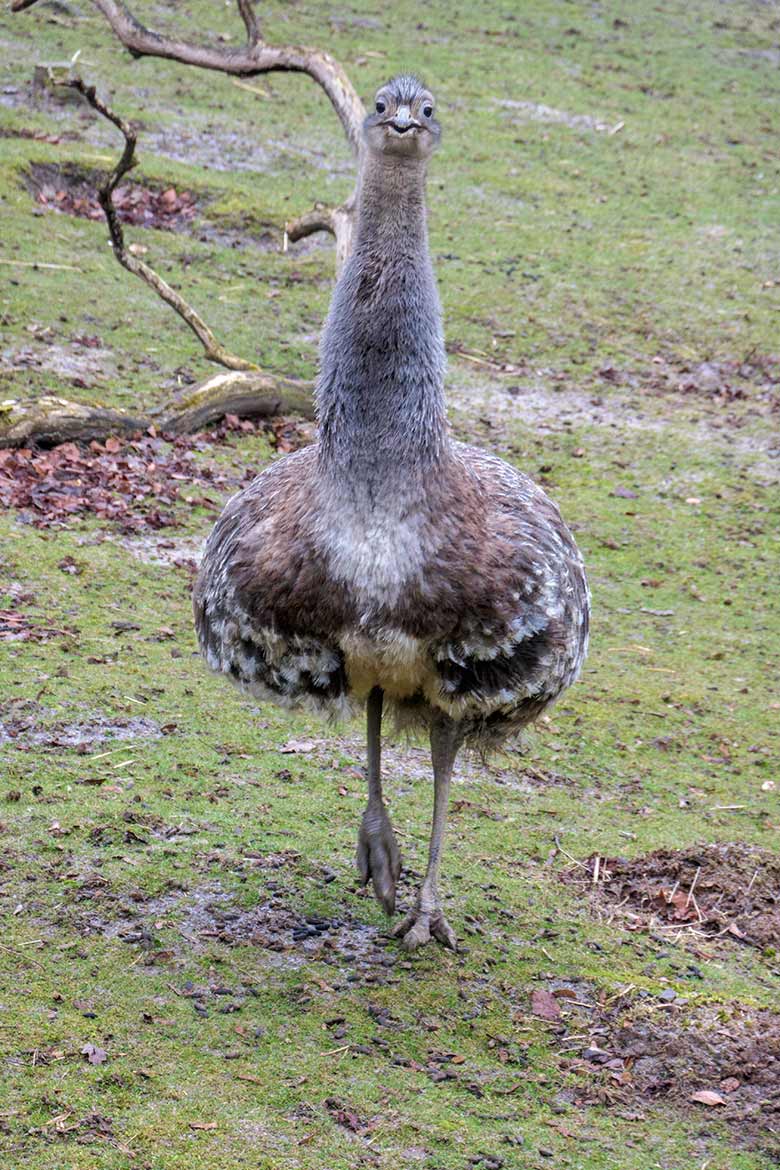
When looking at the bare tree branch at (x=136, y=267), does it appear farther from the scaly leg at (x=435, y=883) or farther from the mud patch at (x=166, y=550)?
the scaly leg at (x=435, y=883)

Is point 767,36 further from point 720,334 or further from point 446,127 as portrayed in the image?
point 720,334

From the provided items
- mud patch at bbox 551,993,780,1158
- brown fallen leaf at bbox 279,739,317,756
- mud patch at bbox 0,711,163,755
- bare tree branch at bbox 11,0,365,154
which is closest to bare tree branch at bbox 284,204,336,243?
bare tree branch at bbox 11,0,365,154

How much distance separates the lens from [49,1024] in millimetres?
4543

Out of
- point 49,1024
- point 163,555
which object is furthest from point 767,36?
point 49,1024

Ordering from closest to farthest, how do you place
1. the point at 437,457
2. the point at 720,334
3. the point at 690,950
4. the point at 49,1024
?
the point at 49,1024, the point at 437,457, the point at 690,950, the point at 720,334

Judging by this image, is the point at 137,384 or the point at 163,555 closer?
the point at 163,555

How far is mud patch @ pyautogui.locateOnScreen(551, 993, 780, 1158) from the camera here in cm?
468

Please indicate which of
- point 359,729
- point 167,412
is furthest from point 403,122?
point 167,412

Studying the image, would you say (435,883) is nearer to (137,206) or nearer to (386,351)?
(386,351)

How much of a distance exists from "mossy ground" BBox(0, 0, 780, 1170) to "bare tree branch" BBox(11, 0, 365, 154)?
1800 millimetres

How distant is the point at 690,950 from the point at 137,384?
6.58 metres

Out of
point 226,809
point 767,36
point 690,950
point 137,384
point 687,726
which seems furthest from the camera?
point 767,36

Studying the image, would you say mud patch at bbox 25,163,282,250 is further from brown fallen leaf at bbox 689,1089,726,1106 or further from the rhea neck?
brown fallen leaf at bbox 689,1089,726,1106

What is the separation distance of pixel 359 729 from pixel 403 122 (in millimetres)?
3322
